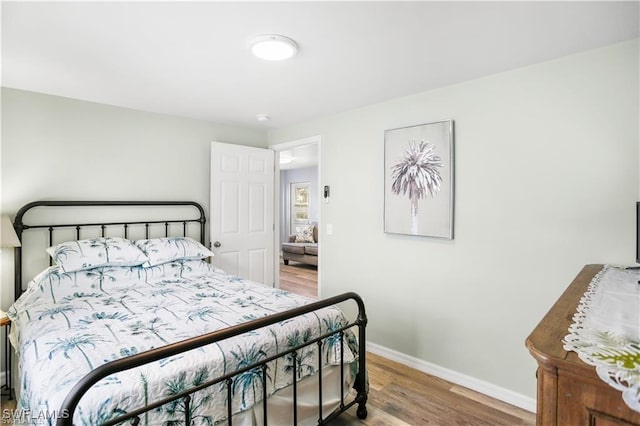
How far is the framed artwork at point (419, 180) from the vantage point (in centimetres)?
264

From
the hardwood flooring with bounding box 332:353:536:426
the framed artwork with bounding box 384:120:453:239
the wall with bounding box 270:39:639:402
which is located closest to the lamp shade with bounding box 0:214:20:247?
the hardwood flooring with bounding box 332:353:536:426

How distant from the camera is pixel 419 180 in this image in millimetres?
2793

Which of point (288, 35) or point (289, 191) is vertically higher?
point (288, 35)

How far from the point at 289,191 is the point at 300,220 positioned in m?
0.86

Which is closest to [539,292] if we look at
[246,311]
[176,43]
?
[246,311]

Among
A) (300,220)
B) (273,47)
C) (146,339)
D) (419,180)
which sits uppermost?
(273,47)

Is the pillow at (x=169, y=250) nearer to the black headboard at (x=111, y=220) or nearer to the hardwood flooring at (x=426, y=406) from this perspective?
the black headboard at (x=111, y=220)

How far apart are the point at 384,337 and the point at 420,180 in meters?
1.48

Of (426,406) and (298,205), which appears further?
(298,205)

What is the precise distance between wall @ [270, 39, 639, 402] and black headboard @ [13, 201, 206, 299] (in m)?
1.81

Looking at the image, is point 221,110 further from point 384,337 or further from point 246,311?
point 384,337

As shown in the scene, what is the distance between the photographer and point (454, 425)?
209 cm

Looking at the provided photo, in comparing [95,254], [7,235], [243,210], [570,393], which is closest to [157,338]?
[95,254]

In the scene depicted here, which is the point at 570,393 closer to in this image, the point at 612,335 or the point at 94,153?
the point at 612,335
